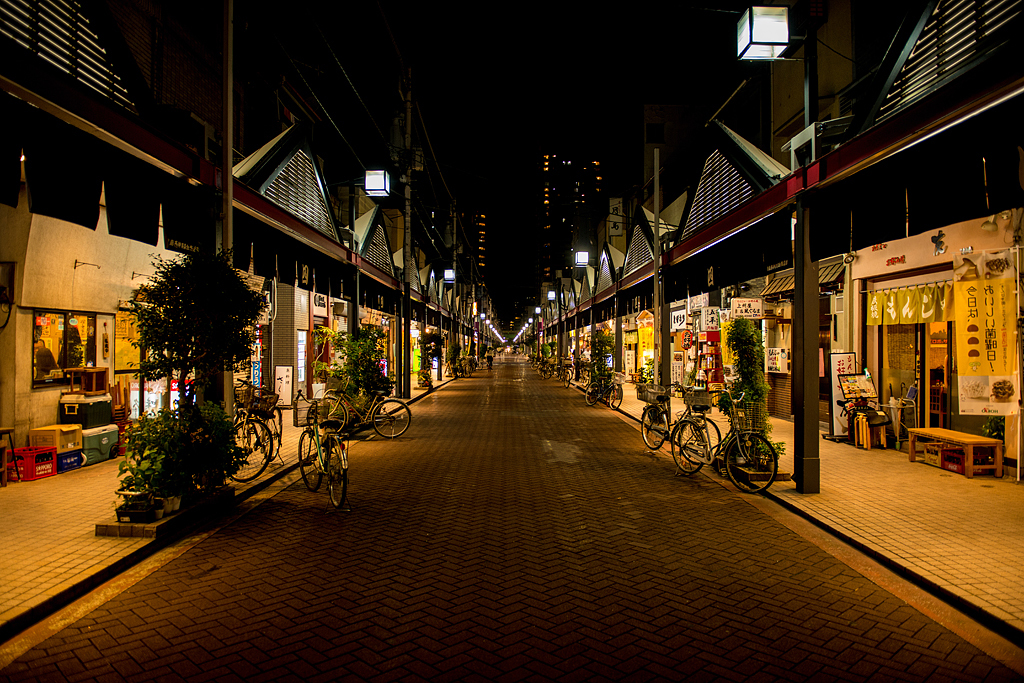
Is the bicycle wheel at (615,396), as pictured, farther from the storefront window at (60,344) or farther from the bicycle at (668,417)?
the storefront window at (60,344)

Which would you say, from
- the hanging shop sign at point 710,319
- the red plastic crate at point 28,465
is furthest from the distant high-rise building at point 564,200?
the red plastic crate at point 28,465

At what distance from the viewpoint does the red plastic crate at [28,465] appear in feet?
28.6

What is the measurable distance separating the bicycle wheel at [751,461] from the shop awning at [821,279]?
4.69 m

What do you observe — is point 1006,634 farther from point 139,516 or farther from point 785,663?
point 139,516

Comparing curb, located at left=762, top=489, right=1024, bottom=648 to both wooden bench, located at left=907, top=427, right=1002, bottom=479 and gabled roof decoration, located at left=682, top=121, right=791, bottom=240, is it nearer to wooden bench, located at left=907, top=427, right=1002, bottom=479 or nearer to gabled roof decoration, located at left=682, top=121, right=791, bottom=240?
wooden bench, located at left=907, top=427, right=1002, bottom=479

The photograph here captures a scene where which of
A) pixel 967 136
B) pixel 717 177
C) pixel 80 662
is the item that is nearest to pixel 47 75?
pixel 80 662

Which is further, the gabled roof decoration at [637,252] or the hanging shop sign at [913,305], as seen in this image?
the gabled roof decoration at [637,252]

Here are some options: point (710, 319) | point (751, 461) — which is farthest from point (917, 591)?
point (710, 319)

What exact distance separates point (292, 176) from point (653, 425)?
35.1 feet

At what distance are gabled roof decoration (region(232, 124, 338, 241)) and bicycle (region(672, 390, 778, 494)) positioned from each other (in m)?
9.30

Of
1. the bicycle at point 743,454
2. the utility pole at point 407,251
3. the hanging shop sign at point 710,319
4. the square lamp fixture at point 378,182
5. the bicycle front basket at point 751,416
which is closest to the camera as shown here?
the bicycle at point 743,454

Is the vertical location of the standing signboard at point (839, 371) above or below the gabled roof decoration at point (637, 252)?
below

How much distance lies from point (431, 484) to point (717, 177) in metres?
10.1

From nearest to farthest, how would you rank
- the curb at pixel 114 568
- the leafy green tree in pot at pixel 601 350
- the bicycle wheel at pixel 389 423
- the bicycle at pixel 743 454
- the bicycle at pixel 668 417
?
the curb at pixel 114 568 → the bicycle at pixel 743 454 → the bicycle at pixel 668 417 → the bicycle wheel at pixel 389 423 → the leafy green tree in pot at pixel 601 350
